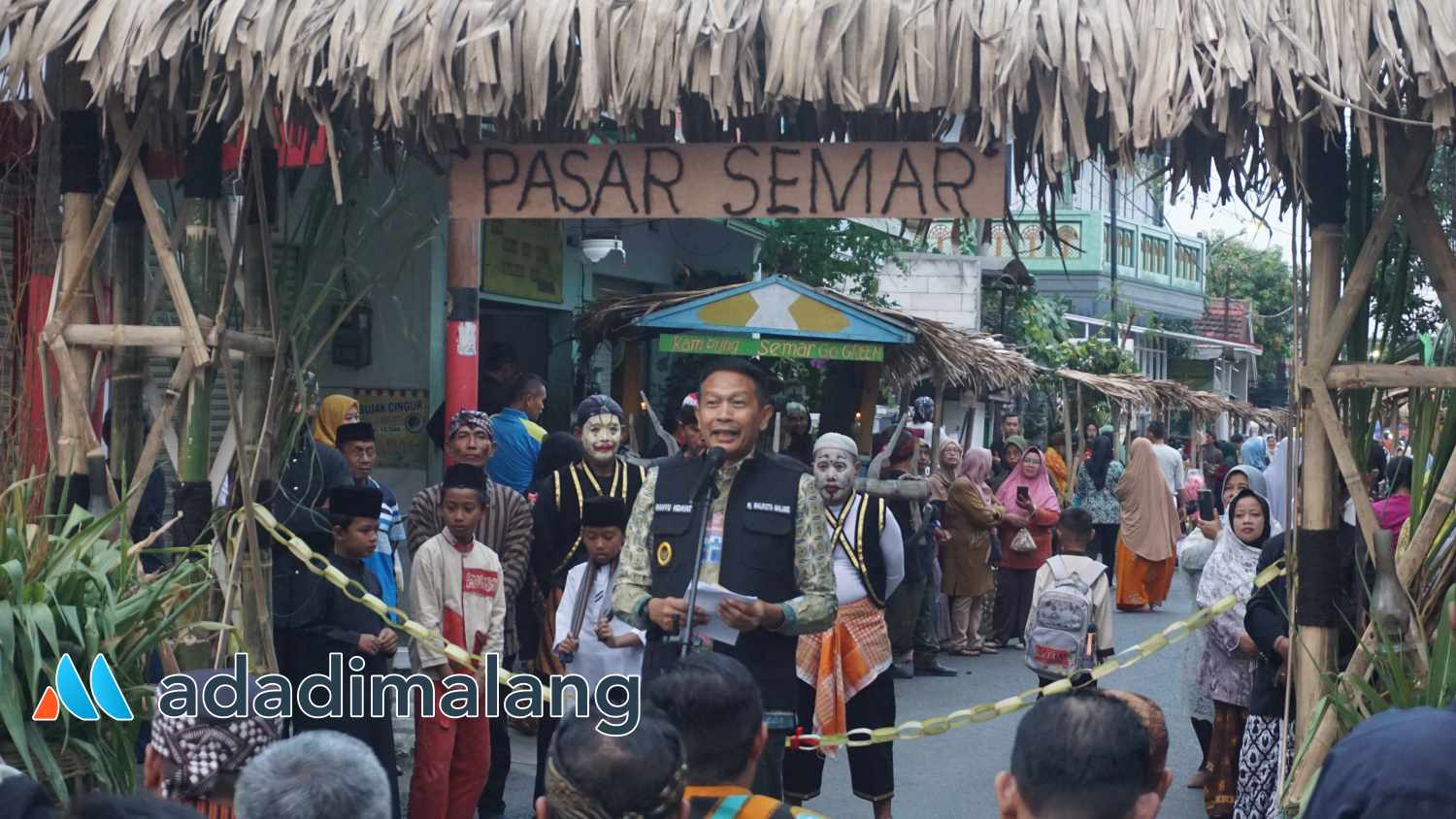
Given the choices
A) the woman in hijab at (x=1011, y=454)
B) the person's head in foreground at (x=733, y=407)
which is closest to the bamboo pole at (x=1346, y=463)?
the person's head in foreground at (x=733, y=407)

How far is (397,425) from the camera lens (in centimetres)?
1215

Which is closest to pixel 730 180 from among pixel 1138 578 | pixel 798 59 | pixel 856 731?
pixel 798 59

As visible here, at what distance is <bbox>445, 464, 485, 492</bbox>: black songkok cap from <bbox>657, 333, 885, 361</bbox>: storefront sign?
551cm

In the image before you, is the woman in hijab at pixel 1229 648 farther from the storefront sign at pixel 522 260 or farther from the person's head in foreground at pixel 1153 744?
the storefront sign at pixel 522 260

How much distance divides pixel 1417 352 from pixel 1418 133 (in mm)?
995

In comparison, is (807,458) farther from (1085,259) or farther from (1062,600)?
(1085,259)

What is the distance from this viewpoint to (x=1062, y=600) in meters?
8.44

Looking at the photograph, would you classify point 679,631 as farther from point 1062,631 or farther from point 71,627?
point 1062,631

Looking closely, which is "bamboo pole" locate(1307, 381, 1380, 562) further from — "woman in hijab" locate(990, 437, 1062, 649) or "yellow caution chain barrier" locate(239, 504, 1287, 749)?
"woman in hijab" locate(990, 437, 1062, 649)

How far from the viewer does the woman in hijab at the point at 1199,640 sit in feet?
27.1

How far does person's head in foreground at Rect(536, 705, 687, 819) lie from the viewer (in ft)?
10.3

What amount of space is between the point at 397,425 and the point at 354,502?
228 inches

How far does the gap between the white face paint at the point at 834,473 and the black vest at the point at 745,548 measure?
2229 mm

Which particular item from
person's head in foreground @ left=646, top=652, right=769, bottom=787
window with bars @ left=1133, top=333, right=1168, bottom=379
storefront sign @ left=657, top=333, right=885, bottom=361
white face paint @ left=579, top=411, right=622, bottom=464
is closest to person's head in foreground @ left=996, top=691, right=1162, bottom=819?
person's head in foreground @ left=646, top=652, right=769, bottom=787
